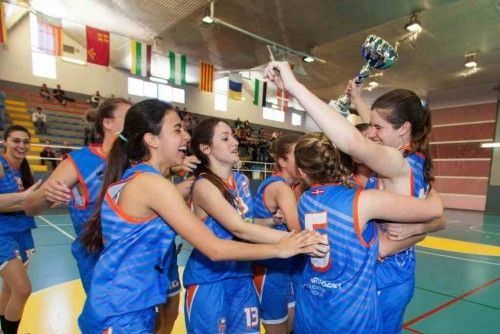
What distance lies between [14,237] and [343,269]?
316 cm

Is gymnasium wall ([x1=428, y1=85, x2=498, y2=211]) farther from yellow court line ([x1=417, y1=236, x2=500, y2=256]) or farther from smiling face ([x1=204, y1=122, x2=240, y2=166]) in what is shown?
smiling face ([x1=204, y1=122, x2=240, y2=166])

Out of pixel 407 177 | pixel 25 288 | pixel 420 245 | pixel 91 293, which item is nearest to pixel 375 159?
pixel 407 177

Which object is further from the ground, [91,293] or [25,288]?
[91,293]

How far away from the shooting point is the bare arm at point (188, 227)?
4.70 feet

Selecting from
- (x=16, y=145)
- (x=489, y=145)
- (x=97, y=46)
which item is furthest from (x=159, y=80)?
(x=489, y=145)

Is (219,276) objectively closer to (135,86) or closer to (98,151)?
(98,151)

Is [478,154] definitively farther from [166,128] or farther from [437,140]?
[166,128]

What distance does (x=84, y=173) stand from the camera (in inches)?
88.3

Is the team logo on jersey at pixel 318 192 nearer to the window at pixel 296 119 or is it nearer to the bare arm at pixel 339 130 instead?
the bare arm at pixel 339 130

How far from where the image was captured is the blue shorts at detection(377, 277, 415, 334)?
1.71 metres

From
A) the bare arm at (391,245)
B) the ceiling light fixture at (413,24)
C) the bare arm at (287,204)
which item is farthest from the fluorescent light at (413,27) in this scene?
the bare arm at (391,245)

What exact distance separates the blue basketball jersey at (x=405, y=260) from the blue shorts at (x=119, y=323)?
4.07ft

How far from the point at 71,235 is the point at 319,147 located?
768 centimetres

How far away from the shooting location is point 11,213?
2984 millimetres
